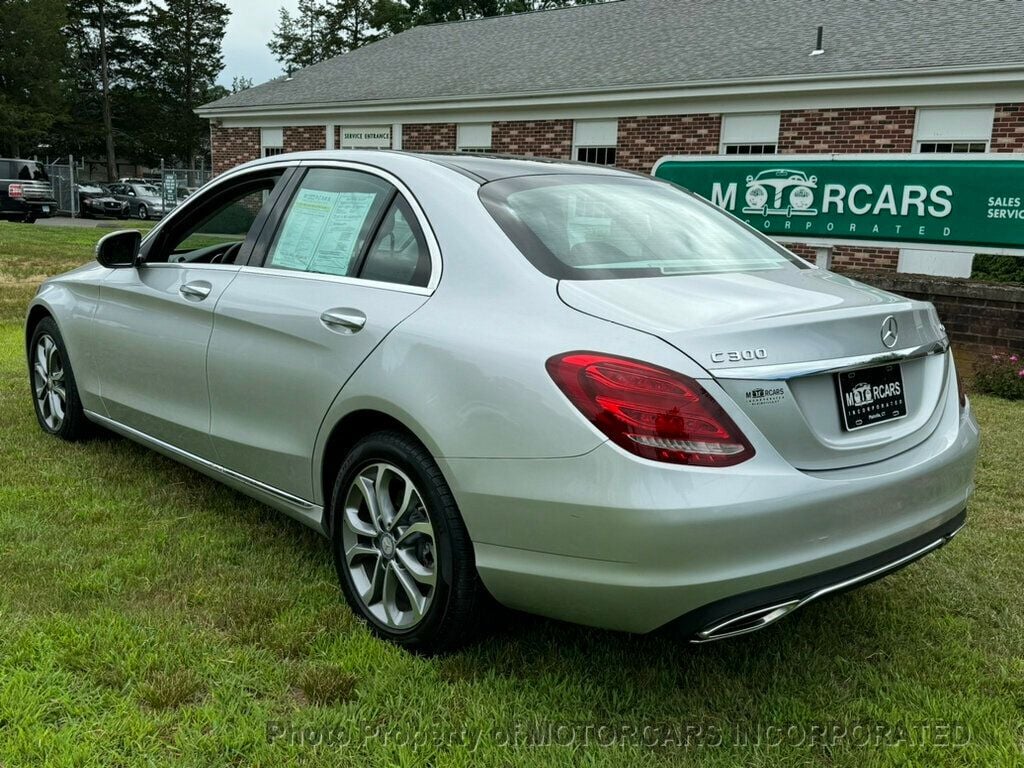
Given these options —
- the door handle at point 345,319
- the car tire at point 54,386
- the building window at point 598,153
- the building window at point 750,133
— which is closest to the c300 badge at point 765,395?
the door handle at point 345,319

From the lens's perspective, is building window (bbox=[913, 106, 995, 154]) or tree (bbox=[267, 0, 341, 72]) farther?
tree (bbox=[267, 0, 341, 72])

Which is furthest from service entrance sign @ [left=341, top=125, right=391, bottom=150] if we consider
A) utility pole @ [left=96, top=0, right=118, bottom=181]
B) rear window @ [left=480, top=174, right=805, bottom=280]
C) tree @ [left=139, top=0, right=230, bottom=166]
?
tree @ [left=139, top=0, right=230, bottom=166]

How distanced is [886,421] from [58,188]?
127ft

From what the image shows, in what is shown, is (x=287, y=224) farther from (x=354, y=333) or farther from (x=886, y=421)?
(x=886, y=421)

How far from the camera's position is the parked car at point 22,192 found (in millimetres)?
28234

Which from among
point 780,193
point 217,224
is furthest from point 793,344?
point 780,193

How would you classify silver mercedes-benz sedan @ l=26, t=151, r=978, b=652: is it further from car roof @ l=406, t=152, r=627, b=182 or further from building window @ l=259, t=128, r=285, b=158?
building window @ l=259, t=128, r=285, b=158

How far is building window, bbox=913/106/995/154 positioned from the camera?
14.1m

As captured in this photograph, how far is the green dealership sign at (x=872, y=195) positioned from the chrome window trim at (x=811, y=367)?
5.93 meters

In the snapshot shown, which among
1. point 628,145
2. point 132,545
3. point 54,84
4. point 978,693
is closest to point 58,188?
point 54,84

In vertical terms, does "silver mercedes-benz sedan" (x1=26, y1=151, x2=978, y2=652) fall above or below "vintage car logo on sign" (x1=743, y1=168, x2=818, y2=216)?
below

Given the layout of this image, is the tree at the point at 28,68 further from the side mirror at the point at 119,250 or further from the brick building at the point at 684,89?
the side mirror at the point at 119,250

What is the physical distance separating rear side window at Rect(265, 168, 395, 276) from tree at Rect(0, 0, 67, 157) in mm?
55394

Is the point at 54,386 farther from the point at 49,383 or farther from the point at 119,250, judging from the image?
the point at 119,250
